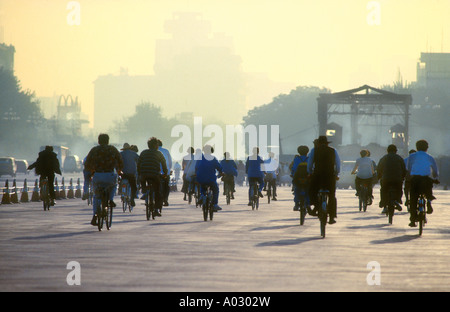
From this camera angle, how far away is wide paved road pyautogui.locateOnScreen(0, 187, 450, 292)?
388 inches

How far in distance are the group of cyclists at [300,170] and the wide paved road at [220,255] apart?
2.33ft

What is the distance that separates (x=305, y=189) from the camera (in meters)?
19.8

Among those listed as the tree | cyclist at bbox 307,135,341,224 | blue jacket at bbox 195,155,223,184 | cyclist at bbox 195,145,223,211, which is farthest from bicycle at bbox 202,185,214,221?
the tree

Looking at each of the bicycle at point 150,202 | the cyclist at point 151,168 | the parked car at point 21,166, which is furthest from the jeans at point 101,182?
the parked car at point 21,166

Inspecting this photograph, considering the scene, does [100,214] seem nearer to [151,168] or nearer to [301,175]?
[151,168]

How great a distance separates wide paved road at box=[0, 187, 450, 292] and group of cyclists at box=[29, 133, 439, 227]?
0.71 m

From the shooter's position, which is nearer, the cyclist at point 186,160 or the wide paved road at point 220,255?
the wide paved road at point 220,255

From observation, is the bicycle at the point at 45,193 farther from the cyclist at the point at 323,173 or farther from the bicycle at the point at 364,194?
the cyclist at the point at 323,173

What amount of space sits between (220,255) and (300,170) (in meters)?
8.58

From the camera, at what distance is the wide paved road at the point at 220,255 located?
985cm

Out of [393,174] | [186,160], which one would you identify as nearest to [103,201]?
[393,174]

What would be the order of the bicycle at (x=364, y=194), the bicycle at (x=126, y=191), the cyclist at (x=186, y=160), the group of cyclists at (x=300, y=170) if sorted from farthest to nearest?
1. the cyclist at (x=186, y=160)
2. the bicycle at (x=364, y=194)
3. the bicycle at (x=126, y=191)
4. the group of cyclists at (x=300, y=170)

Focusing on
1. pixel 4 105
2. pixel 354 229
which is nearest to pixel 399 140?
pixel 4 105

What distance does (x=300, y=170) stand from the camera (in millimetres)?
21250
